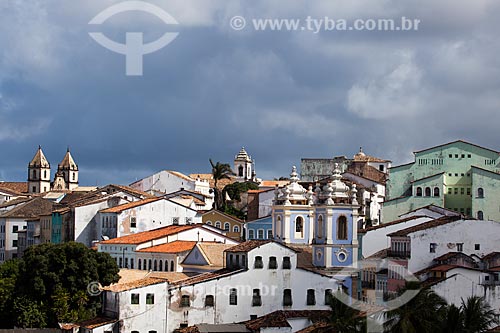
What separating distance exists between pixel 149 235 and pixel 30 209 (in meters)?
42.7

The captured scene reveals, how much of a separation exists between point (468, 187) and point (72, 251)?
34097 millimetres

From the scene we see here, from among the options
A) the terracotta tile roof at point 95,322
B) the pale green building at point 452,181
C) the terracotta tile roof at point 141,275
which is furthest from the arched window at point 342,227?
the pale green building at point 452,181

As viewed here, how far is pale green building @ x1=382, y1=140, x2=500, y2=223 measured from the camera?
92.1 m

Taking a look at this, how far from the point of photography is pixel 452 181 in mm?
95188

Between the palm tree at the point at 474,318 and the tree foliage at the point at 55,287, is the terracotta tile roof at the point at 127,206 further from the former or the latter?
the palm tree at the point at 474,318

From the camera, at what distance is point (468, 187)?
308 feet

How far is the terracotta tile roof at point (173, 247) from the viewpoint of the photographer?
77062 millimetres

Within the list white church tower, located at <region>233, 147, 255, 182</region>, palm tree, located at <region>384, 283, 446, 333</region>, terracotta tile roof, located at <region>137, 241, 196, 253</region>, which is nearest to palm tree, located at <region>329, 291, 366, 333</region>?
palm tree, located at <region>384, 283, 446, 333</region>

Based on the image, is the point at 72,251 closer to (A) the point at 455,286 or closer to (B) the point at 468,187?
(A) the point at 455,286

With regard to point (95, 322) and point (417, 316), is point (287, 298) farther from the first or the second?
point (417, 316)

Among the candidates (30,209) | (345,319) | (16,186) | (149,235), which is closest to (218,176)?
(30,209)

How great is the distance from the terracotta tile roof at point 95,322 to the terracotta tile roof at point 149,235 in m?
15.8

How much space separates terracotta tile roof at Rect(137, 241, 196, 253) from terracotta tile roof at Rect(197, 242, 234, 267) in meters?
1.49

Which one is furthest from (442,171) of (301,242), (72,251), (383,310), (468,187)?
(383,310)
